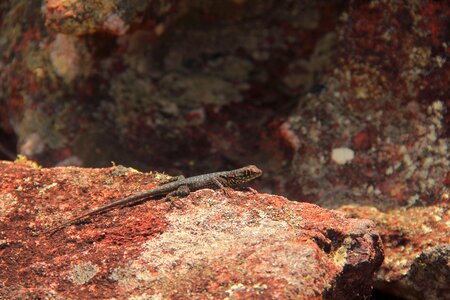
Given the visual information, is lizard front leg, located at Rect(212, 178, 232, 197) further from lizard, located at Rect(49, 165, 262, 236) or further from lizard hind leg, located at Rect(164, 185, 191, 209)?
lizard hind leg, located at Rect(164, 185, 191, 209)

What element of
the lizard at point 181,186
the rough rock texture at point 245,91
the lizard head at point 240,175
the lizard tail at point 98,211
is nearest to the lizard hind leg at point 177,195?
the lizard at point 181,186

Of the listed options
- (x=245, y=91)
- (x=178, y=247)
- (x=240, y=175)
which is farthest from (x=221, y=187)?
(x=245, y=91)

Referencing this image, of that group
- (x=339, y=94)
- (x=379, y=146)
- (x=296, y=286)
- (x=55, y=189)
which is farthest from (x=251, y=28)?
(x=296, y=286)

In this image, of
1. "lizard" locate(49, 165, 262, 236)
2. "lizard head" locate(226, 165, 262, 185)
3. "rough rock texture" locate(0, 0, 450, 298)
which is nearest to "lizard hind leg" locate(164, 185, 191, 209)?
"lizard" locate(49, 165, 262, 236)

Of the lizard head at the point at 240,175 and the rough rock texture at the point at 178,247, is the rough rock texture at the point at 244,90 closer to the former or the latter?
the lizard head at the point at 240,175

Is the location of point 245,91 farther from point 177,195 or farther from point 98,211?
point 98,211
